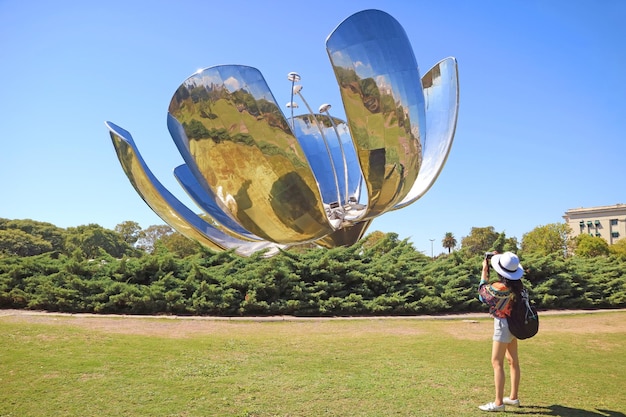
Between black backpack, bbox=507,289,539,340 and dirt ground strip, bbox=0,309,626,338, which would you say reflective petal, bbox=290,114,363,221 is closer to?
dirt ground strip, bbox=0,309,626,338

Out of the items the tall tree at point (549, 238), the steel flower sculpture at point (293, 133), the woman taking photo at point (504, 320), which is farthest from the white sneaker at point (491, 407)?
the tall tree at point (549, 238)

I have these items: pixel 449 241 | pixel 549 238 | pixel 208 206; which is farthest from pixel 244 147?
pixel 449 241

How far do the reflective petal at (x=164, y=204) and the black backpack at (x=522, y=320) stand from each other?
6.48 m

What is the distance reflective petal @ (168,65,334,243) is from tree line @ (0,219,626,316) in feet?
3.93

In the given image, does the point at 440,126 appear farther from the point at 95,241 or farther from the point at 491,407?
the point at 95,241

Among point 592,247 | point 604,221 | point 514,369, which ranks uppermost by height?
point 604,221

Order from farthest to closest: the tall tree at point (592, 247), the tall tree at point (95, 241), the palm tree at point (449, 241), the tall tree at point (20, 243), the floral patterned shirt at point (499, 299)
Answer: the palm tree at point (449, 241), the tall tree at point (592, 247), the tall tree at point (20, 243), the tall tree at point (95, 241), the floral patterned shirt at point (499, 299)

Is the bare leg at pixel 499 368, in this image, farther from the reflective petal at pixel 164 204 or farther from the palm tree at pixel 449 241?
the palm tree at pixel 449 241

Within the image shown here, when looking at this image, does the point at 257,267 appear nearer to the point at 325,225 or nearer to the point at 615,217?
the point at 325,225

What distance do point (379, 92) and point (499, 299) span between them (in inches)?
192

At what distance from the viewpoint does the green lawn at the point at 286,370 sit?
378cm

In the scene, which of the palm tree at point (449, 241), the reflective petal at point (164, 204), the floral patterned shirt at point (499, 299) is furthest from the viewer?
the palm tree at point (449, 241)

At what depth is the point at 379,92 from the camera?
26.0 ft

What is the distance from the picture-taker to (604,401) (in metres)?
4.00
